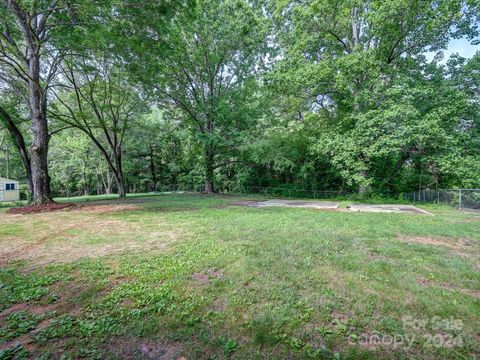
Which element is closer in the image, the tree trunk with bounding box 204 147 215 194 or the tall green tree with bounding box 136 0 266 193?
the tall green tree with bounding box 136 0 266 193

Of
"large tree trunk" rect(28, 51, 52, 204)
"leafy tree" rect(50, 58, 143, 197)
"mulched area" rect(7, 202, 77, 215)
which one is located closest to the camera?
"mulched area" rect(7, 202, 77, 215)

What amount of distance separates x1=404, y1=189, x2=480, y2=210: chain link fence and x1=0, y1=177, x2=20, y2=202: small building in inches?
1499

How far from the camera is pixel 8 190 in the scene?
25859 millimetres

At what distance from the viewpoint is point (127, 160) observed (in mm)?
28500

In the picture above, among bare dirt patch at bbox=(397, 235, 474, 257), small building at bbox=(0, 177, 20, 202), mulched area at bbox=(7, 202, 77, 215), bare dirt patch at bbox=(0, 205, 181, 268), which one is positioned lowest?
bare dirt patch at bbox=(397, 235, 474, 257)

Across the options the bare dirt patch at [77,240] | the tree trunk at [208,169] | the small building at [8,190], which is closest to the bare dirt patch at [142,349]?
the bare dirt patch at [77,240]

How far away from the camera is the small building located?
25.3 meters

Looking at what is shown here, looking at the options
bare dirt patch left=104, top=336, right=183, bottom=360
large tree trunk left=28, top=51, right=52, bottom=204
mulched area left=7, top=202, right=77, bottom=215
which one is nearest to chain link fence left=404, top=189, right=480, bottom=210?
bare dirt patch left=104, top=336, right=183, bottom=360

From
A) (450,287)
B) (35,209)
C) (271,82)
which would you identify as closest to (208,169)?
(271,82)

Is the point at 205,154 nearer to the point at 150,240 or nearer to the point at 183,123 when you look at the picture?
the point at 183,123

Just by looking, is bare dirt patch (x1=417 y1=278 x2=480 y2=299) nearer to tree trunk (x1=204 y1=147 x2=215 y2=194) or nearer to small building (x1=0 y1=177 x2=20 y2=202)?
tree trunk (x1=204 y1=147 x2=215 y2=194)

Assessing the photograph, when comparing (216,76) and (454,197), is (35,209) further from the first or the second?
(454,197)

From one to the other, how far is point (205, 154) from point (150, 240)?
547 inches

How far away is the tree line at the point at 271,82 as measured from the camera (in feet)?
31.1
